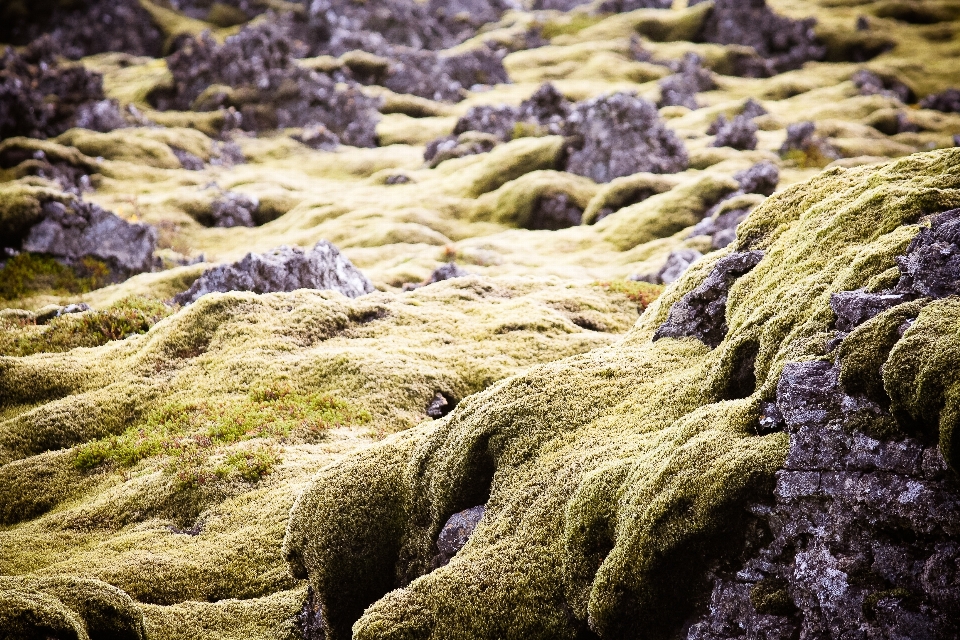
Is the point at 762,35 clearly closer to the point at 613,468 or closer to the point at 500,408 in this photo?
the point at 500,408

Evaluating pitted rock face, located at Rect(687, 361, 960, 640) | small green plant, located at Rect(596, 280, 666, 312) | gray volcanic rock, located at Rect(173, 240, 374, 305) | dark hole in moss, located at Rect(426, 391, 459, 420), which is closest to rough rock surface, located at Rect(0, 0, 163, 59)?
gray volcanic rock, located at Rect(173, 240, 374, 305)

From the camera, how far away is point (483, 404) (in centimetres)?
1335

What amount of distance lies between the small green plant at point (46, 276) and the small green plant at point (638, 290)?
30.7 metres

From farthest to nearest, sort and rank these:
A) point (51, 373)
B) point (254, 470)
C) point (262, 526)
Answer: point (51, 373) → point (254, 470) → point (262, 526)

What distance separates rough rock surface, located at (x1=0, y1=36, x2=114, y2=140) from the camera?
251 ft

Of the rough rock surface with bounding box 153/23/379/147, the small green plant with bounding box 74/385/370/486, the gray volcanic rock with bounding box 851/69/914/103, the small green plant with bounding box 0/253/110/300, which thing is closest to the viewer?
the small green plant with bounding box 74/385/370/486

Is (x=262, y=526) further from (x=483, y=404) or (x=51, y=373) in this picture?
(x=51, y=373)

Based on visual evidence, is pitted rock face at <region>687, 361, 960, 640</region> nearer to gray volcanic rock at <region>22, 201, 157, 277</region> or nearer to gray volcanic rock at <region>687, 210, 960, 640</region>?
gray volcanic rock at <region>687, 210, 960, 640</region>

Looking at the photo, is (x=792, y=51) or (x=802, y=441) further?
(x=792, y=51)

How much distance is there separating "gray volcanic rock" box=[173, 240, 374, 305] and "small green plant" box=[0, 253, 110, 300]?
12.8m

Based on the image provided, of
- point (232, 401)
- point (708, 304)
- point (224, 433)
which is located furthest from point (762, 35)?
point (224, 433)

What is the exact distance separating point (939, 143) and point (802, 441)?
7287 centimetres

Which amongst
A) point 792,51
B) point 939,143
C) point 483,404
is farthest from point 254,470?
point 792,51

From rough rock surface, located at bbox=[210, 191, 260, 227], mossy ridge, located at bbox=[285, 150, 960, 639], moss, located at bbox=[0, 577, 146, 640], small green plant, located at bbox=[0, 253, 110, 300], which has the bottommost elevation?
rough rock surface, located at bbox=[210, 191, 260, 227]
